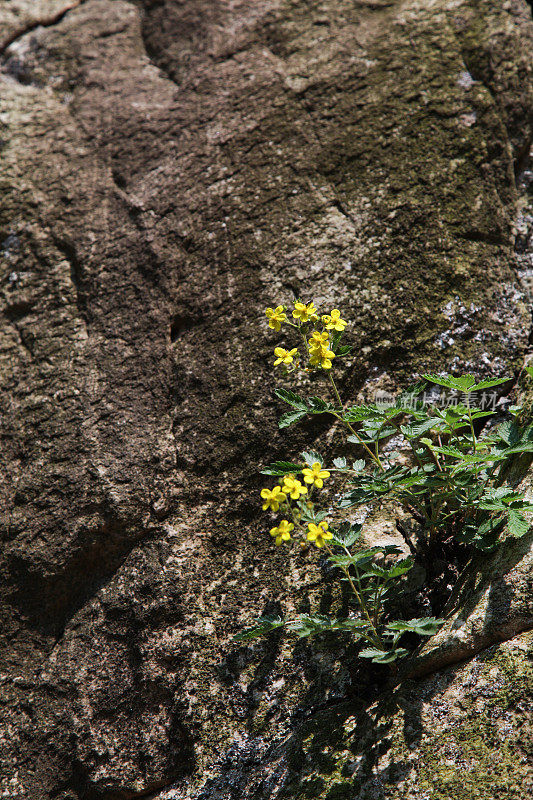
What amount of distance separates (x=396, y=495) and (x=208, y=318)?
103 centimetres

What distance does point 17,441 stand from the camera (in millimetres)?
2312

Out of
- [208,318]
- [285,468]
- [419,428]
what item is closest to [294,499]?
[285,468]

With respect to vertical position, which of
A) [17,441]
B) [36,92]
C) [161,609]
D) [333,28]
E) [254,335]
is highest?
[333,28]

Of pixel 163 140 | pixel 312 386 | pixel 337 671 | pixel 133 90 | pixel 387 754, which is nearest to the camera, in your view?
pixel 387 754

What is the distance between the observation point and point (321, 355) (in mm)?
1696

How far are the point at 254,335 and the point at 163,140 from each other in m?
1.15

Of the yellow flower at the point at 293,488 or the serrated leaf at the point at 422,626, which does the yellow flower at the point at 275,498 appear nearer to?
the yellow flower at the point at 293,488

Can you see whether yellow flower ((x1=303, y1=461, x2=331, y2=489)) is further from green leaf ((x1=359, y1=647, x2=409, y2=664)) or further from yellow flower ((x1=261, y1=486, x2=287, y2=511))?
green leaf ((x1=359, y1=647, x2=409, y2=664))

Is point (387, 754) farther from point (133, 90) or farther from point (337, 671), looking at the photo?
point (133, 90)

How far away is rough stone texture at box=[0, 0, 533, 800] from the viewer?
1.88 m

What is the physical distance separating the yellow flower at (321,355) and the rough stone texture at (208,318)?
0.46m

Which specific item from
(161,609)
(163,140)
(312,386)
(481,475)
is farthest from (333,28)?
(161,609)

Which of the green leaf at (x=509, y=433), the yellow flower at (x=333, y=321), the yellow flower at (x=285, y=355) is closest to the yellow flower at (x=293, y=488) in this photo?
the yellow flower at (x=285, y=355)

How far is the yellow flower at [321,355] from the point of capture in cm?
169
